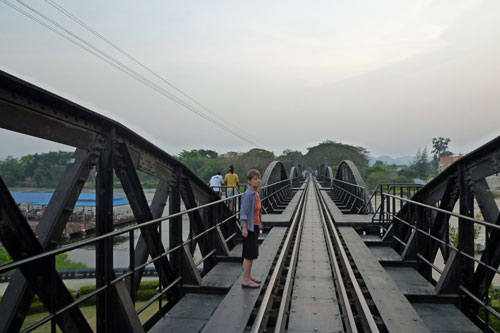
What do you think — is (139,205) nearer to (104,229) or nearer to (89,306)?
(104,229)

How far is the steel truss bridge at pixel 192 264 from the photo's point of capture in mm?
2686

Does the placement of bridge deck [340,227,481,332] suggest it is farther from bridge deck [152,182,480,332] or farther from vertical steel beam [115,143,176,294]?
vertical steel beam [115,143,176,294]

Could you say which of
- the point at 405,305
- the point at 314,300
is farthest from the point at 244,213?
A: the point at 405,305

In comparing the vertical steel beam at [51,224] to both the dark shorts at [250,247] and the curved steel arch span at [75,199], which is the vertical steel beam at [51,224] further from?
the dark shorts at [250,247]

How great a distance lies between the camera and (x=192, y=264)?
5043 mm

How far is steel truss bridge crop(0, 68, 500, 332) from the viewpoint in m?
2.69

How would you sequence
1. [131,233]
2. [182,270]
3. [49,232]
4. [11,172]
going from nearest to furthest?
[49,232] < [131,233] < [182,270] < [11,172]

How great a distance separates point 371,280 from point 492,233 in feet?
5.84

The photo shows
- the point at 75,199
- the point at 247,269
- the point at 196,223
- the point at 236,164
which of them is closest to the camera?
the point at 75,199

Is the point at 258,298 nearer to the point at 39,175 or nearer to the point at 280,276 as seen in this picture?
the point at 280,276

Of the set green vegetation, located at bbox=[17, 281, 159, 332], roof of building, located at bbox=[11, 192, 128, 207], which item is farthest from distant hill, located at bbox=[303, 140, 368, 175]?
roof of building, located at bbox=[11, 192, 128, 207]

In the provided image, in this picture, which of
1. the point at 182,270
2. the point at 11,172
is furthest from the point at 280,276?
the point at 11,172

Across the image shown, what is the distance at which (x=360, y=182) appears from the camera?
16.1 m

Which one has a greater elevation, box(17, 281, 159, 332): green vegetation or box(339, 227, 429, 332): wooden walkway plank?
box(339, 227, 429, 332): wooden walkway plank
